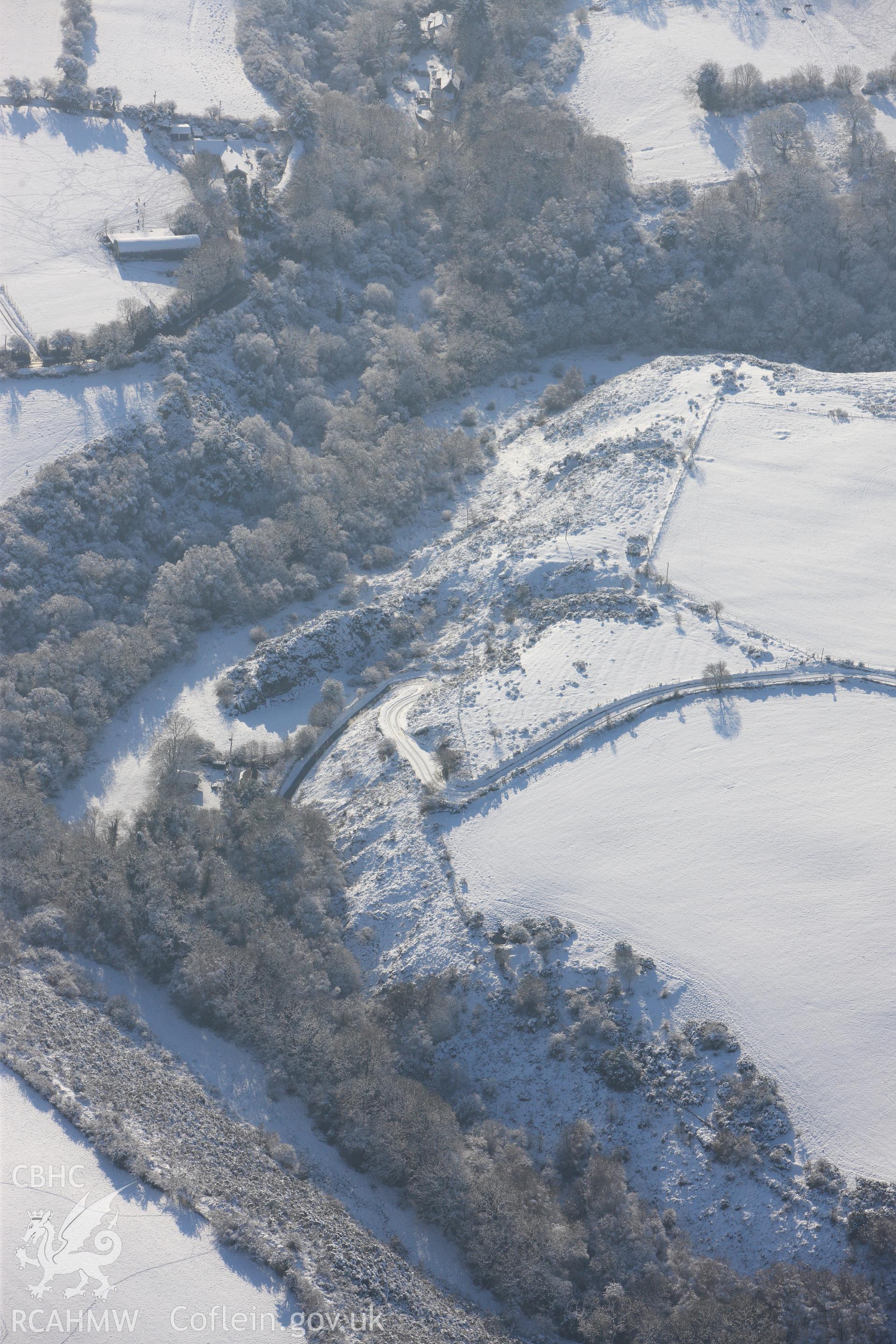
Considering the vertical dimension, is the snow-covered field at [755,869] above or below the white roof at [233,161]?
below

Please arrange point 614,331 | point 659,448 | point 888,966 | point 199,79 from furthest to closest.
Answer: point 199,79
point 614,331
point 659,448
point 888,966

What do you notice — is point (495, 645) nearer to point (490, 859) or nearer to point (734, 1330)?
point (490, 859)

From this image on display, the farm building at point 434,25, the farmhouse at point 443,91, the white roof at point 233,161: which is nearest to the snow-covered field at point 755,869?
the white roof at point 233,161

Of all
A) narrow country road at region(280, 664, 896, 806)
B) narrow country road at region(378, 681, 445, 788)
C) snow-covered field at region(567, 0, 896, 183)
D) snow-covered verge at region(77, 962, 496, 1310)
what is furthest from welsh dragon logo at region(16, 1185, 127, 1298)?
snow-covered field at region(567, 0, 896, 183)

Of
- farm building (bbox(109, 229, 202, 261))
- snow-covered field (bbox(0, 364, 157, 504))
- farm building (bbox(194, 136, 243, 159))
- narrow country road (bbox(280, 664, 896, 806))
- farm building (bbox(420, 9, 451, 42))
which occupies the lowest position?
narrow country road (bbox(280, 664, 896, 806))

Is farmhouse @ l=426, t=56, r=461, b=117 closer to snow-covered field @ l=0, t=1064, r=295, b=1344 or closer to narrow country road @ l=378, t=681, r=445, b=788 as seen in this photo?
narrow country road @ l=378, t=681, r=445, b=788

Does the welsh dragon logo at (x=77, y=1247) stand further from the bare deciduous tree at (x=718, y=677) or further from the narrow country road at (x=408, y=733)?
the bare deciduous tree at (x=718, y=677)

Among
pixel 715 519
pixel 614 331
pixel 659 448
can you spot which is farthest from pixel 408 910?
pixel 614 331
